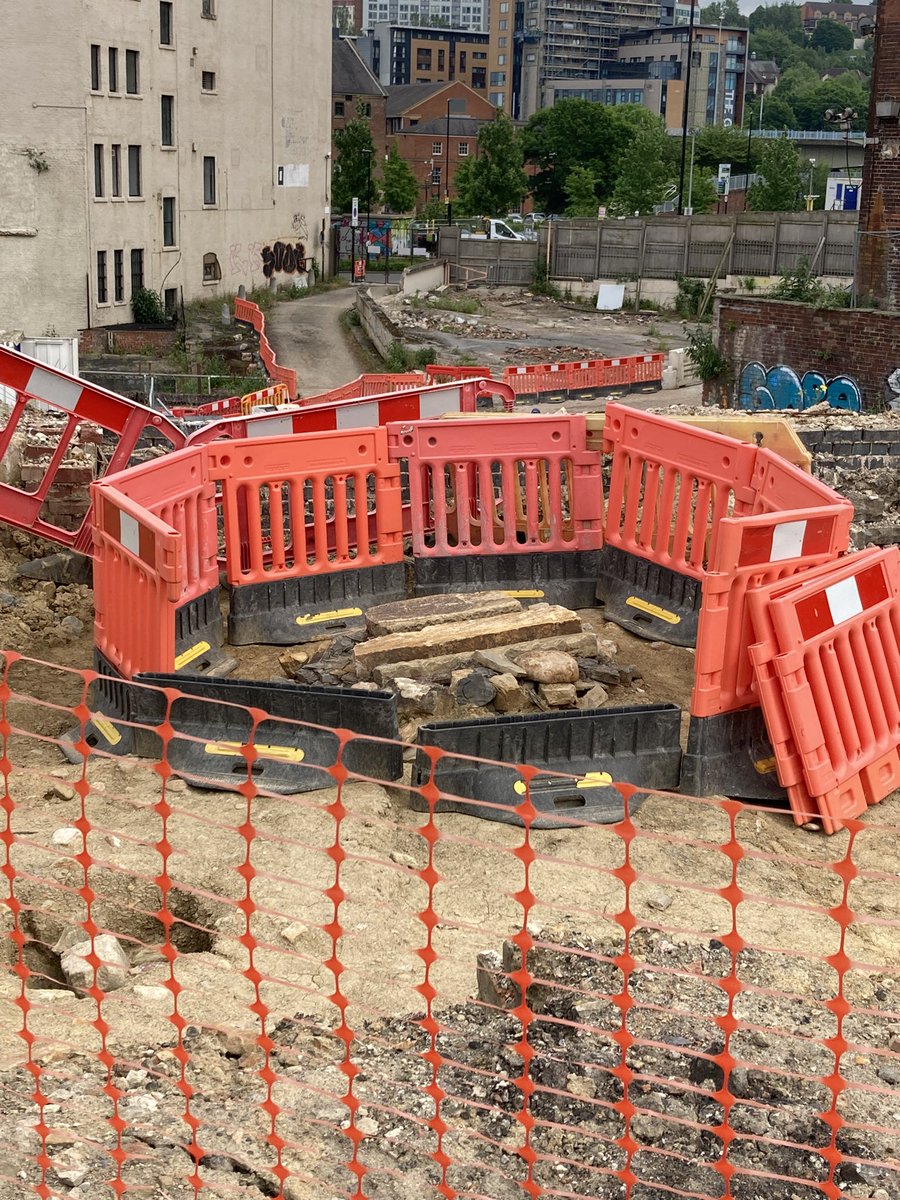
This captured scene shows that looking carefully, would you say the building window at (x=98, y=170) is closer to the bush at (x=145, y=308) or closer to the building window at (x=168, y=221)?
the bush at (x=145, y=308)

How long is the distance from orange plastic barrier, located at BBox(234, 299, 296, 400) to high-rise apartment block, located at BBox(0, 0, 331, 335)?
8.38 feet

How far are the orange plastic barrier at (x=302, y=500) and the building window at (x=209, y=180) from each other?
136 ft

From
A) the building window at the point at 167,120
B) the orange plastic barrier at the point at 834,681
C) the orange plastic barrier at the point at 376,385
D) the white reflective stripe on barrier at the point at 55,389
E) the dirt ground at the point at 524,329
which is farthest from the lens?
the building window at the point at 167,120

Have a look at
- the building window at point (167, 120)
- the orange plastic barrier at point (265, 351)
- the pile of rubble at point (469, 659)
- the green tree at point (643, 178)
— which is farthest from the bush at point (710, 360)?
the green tree at point (643, 178)

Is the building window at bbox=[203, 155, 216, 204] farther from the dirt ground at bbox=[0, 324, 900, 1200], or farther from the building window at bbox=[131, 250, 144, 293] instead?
the dirt ground at bbox=[0, 324, 900, 1200]

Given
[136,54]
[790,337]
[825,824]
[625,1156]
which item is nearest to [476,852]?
[825,824]

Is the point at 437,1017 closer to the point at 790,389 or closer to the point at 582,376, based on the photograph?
the point at 790,389

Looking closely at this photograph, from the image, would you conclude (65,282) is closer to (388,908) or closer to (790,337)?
(790,337)

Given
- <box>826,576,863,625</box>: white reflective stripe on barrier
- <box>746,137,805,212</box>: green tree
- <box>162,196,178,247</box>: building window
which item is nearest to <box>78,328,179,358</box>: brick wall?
<box>162,196,178,247</box>: building window

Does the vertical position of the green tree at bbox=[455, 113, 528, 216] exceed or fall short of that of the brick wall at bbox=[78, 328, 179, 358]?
it exceeds it

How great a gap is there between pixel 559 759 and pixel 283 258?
52.0 m

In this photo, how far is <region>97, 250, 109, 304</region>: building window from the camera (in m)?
42.2

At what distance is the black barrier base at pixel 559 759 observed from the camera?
25.3 ft

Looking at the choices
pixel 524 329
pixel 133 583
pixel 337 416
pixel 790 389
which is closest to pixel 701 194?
pixel 524 329
